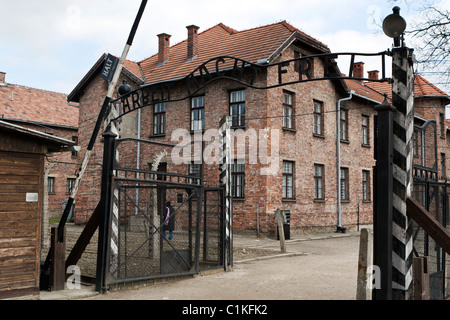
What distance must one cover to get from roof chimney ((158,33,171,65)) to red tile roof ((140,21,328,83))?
0.28 m

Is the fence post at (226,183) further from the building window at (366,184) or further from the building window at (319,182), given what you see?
the building window at (366,184)

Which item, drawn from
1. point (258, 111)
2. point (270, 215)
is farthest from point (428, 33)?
point (270, 215)

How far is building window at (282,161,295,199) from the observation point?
2092cm

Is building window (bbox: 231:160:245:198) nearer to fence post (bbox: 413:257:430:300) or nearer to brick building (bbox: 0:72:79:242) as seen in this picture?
fence post (bbox: 413:257:430:300)

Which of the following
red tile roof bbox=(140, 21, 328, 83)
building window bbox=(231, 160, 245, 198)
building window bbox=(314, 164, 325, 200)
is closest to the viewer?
building window bbox=(231, 160, 245, 198)

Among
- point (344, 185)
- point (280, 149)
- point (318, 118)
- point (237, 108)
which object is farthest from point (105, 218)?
point (344, 185)

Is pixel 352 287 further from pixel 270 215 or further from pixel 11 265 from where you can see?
pixel 270 215

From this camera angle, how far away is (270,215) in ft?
64.2

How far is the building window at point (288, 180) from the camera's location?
68.6ft

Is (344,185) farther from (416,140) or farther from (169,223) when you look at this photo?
(169,223)

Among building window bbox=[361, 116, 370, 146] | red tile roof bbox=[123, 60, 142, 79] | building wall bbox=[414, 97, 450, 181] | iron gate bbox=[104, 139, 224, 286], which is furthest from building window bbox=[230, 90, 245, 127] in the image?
building wall bbox=[414, 97, 450, 181]

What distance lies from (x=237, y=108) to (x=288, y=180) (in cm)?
394

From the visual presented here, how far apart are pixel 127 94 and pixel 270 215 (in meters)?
10.7

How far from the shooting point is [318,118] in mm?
23234
